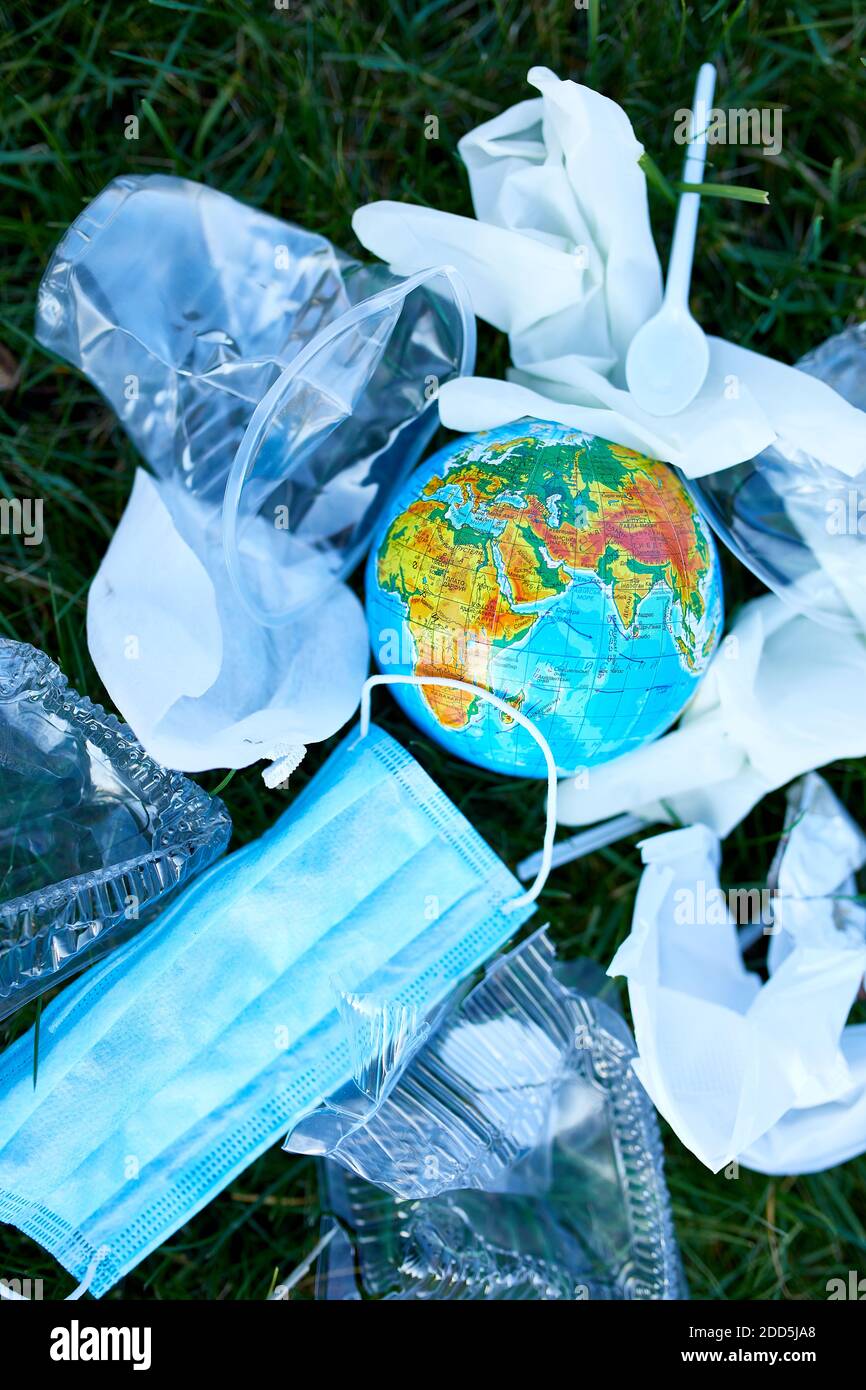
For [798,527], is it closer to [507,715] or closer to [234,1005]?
[507,715]

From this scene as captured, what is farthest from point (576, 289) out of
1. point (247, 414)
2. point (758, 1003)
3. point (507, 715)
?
point (758, 1003)

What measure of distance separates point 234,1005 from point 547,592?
27.5 inches

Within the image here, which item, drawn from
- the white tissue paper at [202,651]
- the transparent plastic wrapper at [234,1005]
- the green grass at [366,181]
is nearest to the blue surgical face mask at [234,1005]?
the transparent plastic wrapper at [234,1005]

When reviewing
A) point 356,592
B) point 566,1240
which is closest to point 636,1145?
point 566,1240

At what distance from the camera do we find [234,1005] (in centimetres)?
150

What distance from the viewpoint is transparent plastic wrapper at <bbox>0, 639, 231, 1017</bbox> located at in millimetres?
1486

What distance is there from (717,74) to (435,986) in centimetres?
158

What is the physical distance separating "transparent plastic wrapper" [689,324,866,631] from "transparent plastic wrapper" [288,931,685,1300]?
659mm

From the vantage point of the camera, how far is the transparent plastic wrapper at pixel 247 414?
4.91 ft

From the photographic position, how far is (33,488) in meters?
1.82

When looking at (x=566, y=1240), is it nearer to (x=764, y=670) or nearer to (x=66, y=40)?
(x=764, y=670)

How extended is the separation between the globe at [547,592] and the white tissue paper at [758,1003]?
35 cm
